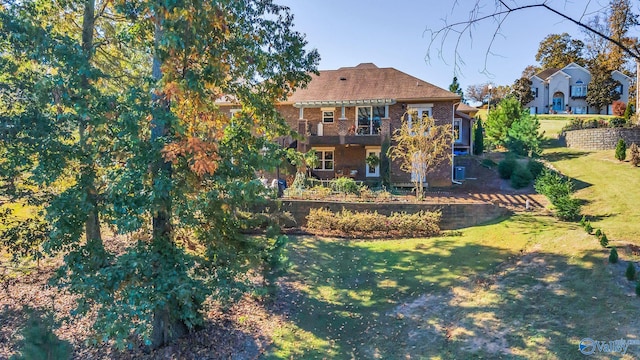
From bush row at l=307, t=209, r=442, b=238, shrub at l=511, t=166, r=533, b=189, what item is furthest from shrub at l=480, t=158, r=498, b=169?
bush row at l=307, t=209, r=442, b=238

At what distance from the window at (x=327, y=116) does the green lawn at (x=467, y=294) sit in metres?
11.5

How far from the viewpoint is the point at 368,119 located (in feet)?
79.6

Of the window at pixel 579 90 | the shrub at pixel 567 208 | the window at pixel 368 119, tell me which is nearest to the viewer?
the shrub at pixel 567 208

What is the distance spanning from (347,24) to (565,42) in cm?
6658

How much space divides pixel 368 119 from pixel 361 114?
0.62 m

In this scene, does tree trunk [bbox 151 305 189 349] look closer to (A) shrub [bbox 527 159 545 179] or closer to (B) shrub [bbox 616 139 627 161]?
(A) shrub [bbox 527 159 545 179]

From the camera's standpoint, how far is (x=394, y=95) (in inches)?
934

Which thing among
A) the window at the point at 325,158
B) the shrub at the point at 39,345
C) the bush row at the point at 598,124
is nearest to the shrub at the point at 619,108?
the bush row at the point at 598,124

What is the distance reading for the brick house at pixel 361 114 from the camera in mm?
22891

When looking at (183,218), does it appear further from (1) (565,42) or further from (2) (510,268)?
(1) (565,42)

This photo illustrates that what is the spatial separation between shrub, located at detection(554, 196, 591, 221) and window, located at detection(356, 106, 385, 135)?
1167cm

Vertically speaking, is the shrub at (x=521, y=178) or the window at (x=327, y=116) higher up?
the window at (x=327, y=116)

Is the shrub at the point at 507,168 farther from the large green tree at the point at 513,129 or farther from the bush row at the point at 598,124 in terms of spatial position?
the bush row at the point at 598,124

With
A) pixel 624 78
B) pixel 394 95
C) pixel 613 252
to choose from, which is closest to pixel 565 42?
pixel 624 78
